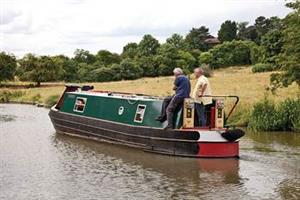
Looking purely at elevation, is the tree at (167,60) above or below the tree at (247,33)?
below

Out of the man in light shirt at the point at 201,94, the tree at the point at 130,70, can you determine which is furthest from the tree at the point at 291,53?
the tree at the point at 130,70

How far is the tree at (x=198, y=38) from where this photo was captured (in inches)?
A: 3922

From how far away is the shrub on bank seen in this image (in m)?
19.2

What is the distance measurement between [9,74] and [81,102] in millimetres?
36878

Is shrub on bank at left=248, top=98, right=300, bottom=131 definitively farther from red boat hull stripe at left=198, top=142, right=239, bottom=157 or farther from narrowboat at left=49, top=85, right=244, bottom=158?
red boat hull stripe at left=198, top=142, right=239, bottom=157

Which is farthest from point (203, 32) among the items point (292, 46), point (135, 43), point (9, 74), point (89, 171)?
point (89, 171)

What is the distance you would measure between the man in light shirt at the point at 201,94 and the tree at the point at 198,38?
80.3 m

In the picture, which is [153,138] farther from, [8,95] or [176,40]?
[176,40]

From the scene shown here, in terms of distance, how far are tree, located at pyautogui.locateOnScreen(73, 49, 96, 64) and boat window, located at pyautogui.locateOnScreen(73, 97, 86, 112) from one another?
6370cm

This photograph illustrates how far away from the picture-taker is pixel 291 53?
20.3 metres

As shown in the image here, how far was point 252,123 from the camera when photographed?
1988 centimetres

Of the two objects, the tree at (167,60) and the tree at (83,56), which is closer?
the tree at (167,60)

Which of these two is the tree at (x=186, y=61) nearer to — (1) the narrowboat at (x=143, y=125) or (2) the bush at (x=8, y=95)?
(2) the bush at (x=8, y=95)

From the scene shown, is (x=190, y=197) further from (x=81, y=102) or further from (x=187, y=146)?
(x=81, y=102)
